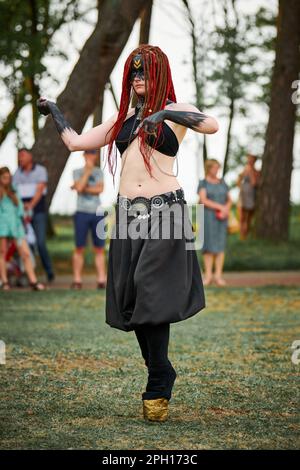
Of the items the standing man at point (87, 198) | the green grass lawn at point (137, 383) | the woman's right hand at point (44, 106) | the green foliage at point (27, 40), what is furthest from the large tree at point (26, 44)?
the woman's right hand at point (44, 106)

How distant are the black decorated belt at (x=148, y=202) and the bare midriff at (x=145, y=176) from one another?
0.02 meters

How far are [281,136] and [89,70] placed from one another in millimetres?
8252

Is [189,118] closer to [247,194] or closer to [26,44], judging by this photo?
[26,44]

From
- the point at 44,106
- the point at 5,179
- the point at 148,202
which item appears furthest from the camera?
the point at 5,179

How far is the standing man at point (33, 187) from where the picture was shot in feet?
53.9

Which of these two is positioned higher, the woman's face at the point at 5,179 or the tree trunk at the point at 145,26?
the tree trunk at the point at 145,26

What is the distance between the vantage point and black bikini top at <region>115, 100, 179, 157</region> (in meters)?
6.37

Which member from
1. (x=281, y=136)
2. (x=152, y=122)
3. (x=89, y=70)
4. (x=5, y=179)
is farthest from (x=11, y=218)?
(x=281, y=136)

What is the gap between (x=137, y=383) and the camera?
7.71 m

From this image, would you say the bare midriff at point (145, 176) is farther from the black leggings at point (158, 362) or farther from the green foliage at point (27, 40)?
the green foliage at point (27, 40)

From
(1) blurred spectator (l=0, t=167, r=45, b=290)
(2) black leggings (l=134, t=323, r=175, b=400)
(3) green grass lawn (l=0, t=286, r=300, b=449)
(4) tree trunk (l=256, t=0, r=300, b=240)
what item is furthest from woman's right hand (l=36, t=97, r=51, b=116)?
(4) tree trunk (l=256, t=0, r=300, b=240)

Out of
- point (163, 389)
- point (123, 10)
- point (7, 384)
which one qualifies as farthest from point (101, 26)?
point (163, 389)

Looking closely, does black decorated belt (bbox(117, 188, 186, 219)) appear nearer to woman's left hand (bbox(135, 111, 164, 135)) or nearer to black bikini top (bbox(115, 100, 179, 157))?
black bikini top (bbox(115, 100, 179, 157))

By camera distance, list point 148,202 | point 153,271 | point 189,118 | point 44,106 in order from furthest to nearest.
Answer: point 44,106 < point 148,202 < point 153,271 < point 189,118
